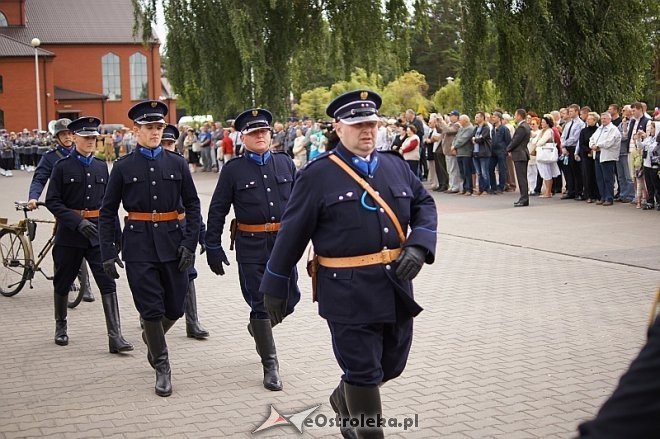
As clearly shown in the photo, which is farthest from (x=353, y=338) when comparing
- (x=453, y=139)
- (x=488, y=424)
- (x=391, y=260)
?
(x=453, y=139)

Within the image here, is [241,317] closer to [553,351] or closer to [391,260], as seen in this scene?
[553,351]

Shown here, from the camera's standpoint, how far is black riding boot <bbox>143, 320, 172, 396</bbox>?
270 inches

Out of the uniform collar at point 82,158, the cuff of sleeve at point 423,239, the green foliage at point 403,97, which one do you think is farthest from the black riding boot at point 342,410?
the green foliage at point 403,97

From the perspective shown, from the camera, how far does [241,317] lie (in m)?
9.50

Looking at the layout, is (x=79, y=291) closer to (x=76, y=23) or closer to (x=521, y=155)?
(x=521, y=155)

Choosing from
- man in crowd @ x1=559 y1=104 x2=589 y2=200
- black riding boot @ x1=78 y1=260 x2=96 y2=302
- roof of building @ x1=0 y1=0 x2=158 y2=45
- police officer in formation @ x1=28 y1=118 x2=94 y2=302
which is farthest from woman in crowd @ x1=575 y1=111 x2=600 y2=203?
roof of building @ x1=0 y1=0 x2=158 y2=45

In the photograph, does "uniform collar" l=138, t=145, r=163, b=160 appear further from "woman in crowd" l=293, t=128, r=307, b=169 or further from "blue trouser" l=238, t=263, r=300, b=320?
"woman in crowd" l=293, t=128, r=307, b=169

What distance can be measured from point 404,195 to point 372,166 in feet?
0.79

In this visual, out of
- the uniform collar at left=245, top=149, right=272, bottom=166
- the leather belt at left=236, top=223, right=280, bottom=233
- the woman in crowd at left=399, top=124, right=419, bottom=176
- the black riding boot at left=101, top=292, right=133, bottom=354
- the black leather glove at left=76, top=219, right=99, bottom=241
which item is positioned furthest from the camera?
the woman in crowd at left=399, top=124, right=419, bottom=176

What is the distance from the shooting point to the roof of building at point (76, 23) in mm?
79688

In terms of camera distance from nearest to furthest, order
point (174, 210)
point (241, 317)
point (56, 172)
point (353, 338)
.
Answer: point (353, 338) → point (174, 210) → point (56, 172) → point (241, 317)

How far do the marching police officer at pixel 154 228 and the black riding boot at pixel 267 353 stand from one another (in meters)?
0.62

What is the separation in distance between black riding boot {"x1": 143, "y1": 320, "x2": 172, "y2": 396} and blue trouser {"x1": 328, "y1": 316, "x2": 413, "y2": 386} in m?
2.14

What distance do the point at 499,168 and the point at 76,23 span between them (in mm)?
66751
